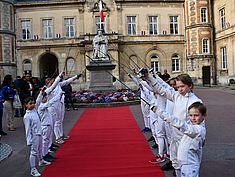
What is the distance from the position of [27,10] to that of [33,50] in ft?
18.4

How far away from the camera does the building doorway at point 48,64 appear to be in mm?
44938

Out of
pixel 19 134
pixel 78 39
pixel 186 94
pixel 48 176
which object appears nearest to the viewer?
pixel 186 94

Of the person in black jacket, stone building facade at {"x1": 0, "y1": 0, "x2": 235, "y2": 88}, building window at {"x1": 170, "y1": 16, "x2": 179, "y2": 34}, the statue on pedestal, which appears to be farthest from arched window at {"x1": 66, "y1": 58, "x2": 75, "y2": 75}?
the person in black jacket

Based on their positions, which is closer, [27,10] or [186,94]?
[186,94]

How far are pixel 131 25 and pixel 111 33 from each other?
380 centimetres

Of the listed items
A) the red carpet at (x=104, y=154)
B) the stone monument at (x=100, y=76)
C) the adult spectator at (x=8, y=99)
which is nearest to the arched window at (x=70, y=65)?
the stone monument at (x=100, y=76)

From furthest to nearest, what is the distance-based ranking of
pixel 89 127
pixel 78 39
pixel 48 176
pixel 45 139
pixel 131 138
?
pixel 78 39
pixel 89 127
pixel 131 138
pixel 45 139
pixel 48 176

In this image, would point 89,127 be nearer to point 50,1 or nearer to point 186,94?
point 186,94

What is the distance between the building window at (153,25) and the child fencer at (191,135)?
136 feet

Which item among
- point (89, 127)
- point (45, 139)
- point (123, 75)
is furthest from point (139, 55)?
point (45, 139)

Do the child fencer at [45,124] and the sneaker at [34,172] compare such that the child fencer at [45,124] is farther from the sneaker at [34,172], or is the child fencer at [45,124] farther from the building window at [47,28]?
the building window at [47,28]

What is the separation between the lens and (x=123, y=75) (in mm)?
42688

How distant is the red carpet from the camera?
6.43 metres

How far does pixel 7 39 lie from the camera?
41.9 m
